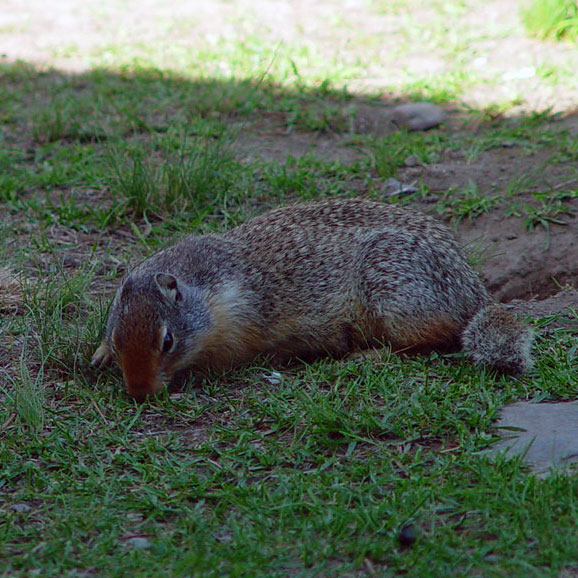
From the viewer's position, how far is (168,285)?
173 inches

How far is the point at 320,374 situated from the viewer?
438cm

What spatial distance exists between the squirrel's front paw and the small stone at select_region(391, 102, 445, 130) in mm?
3772

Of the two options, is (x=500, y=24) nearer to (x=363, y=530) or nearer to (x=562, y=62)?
(x=562, y=62)

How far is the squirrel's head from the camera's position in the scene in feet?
13.4

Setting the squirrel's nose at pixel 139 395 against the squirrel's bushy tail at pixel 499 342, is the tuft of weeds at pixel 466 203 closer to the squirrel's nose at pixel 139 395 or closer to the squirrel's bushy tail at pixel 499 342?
the squirrel's bushy tail at pixel 499 342

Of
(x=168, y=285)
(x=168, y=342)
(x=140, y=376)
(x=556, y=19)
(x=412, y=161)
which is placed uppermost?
(x=556, y=19)

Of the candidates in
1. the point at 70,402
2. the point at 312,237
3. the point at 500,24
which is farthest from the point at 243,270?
the point at 500,24

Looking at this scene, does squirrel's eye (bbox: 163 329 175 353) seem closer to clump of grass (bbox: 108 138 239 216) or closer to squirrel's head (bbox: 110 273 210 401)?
squirrel's head (bbox: 110 273 210 401)

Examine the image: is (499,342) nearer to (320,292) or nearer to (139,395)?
(320,292)

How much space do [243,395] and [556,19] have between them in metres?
5.95

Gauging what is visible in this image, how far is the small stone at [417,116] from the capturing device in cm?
731

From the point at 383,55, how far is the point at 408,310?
4.95 meters

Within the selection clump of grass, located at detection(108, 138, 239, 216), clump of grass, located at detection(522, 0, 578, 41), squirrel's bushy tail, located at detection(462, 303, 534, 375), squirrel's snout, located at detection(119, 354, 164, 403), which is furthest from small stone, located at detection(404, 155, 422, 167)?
squirrel's snout, located at detection(119, 354, 164, 403)

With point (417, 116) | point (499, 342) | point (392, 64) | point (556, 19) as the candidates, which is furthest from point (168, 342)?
point (556, 19)
